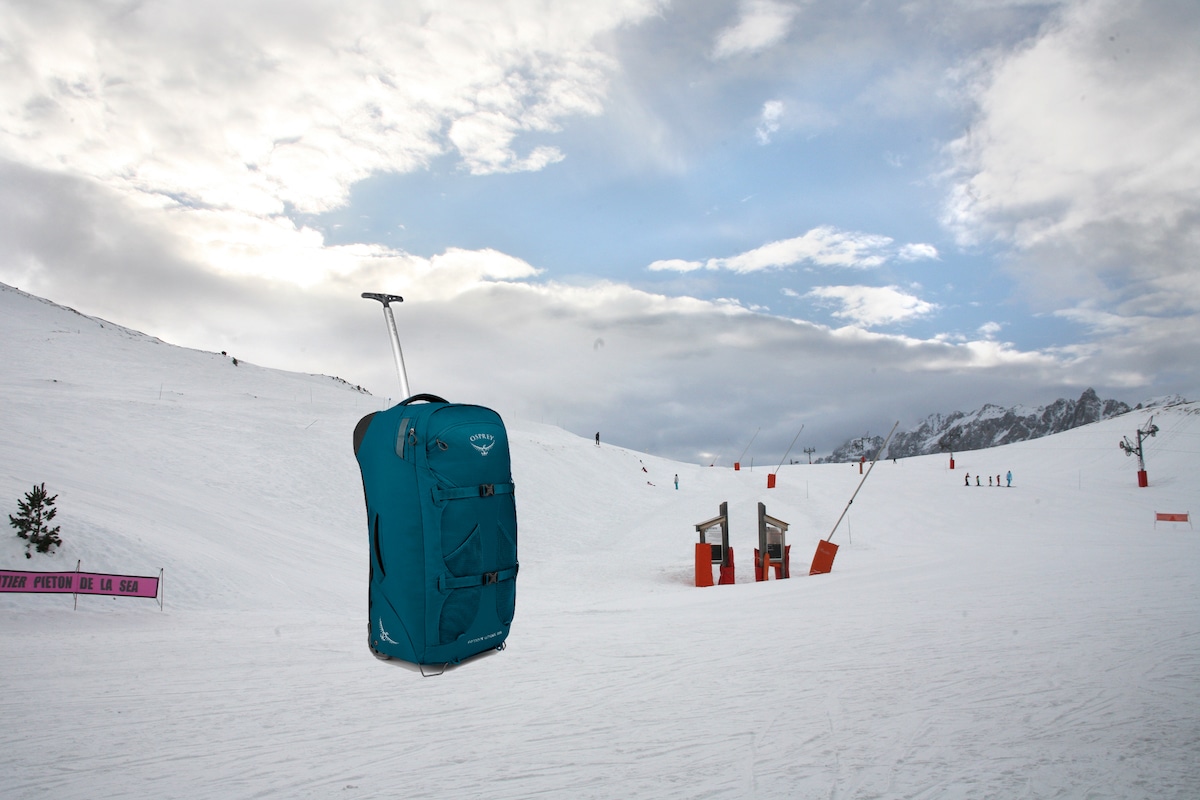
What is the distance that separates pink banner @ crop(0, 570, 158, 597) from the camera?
13.0 meters

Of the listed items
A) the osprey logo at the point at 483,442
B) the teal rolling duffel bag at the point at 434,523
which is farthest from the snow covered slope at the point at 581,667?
the osprey logo at the point at 483,442

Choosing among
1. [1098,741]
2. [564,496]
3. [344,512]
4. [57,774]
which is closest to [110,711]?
[57,774]

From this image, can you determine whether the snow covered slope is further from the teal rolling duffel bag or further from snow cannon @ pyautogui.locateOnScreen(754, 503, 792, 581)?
snow cannon @ pyautogui.locateOnScreen(754, 503, 792, 581)

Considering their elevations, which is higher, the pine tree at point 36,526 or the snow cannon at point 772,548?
the pine tree at point 36,526

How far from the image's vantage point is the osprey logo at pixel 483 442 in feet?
13.5

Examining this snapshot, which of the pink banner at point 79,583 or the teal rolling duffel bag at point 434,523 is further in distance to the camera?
the pink banner at point 79,583

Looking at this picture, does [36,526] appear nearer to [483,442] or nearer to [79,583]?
[79,583]

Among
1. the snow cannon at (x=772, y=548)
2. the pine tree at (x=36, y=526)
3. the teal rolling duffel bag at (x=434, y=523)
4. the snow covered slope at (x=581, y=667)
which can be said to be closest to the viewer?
the teal rolling duffel bag at (x=434, y=523)

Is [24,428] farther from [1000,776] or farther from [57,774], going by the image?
[1000,776]

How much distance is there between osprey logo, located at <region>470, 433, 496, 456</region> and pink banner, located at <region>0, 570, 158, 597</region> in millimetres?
13024

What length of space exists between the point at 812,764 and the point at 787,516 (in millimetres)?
26511

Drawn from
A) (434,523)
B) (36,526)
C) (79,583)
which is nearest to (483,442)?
(434,523)

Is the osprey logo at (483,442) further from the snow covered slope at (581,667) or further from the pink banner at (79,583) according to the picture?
the pink banner at (79,583)

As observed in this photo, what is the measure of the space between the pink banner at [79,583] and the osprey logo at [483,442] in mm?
13024
